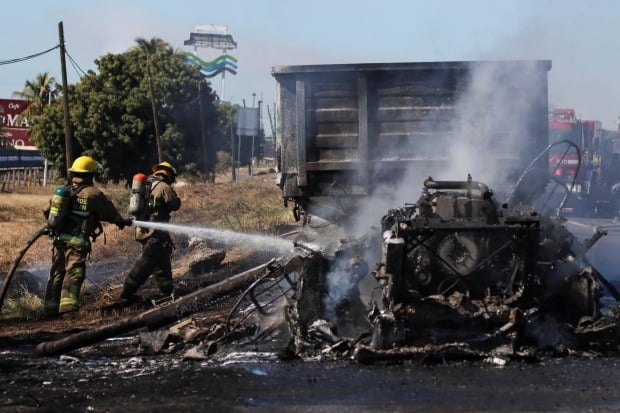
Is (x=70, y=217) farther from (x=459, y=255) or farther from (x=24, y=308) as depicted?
(x=459, y=255)

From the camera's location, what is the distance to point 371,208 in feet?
31.7

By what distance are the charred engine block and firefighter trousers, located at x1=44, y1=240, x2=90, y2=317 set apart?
3628 millimetres

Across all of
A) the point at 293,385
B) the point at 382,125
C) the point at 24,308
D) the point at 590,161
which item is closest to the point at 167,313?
the point at 293,385

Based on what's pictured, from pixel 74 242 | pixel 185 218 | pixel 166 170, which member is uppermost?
pixel 166 170

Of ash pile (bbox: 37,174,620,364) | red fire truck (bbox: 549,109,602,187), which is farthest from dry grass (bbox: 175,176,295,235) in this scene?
red fire truck (bbox: 549,109,602,187)

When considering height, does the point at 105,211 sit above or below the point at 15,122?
below

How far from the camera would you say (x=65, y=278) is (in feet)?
30.0

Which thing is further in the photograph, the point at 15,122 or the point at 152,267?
the point at 15,122

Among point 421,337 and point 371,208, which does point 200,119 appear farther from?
point 421,337

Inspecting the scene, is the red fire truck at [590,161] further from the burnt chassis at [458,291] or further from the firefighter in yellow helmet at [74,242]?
the burnt chassis at [458,291]

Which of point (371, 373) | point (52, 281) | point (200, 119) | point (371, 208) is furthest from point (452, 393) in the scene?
point (200, 119)

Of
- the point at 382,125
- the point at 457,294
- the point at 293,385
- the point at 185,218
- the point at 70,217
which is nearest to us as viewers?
the point at 293,385

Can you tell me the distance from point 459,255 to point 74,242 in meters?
4.36

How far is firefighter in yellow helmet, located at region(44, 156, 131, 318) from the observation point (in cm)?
908
